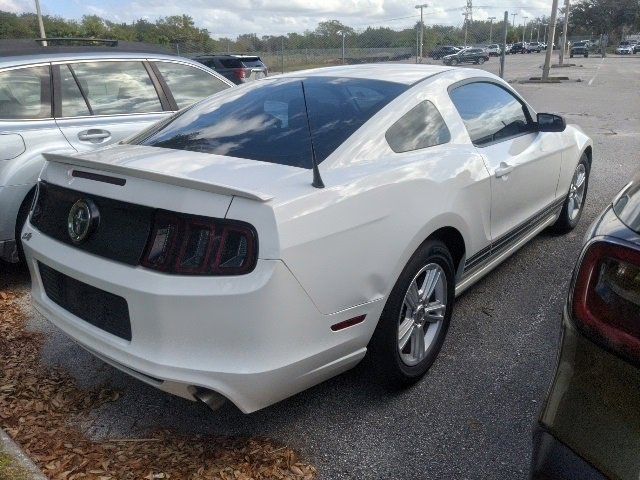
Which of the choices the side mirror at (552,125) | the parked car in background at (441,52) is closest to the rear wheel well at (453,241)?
the side mirror at (552,125)

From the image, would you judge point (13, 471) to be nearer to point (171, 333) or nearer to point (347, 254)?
point (171, 333)

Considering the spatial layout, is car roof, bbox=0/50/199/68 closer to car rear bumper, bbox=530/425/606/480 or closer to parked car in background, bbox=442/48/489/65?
car rear bumper, bbox=530/425/606/480

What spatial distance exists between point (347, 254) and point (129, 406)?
139 cm

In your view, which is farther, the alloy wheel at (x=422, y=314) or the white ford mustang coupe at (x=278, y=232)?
the alloy wheel at (x=422, y=314)

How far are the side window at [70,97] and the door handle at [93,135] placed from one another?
20cm

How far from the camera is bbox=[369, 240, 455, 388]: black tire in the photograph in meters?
2.65

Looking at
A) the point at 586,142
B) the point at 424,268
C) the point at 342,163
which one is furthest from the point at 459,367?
the point at 586,142

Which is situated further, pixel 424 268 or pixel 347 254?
pixel 424 268

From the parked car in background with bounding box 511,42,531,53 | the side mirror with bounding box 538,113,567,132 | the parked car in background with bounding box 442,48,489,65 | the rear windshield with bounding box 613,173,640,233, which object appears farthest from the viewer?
the parked car in background with bounding box 511,42,531,53

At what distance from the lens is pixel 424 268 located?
9.42 feet

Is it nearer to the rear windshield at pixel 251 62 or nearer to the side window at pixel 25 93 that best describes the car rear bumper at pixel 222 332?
the side window at pixel 25 93

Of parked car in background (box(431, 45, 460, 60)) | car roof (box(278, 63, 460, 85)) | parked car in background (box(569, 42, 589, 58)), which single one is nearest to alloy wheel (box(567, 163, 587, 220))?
car roof (box(278, 63, 460, 85))

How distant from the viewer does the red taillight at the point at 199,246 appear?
212cm

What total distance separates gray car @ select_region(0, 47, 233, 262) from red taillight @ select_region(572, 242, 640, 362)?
380 centimetres
